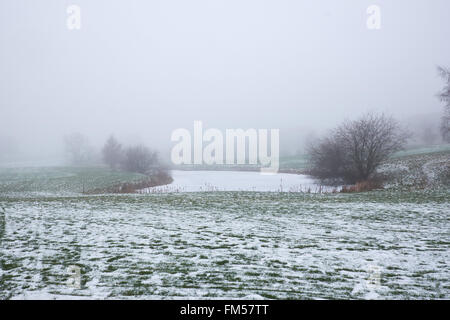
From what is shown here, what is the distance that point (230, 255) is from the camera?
7672 millimetres

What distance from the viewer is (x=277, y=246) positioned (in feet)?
27.7

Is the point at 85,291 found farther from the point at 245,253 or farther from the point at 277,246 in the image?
the point at 277,246

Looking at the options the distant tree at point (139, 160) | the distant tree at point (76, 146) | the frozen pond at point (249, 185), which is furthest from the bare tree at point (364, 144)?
the distant tree at point (76, 146)

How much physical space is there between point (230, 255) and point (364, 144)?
28914 mm

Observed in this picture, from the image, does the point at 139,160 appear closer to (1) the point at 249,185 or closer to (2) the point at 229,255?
(1) the point at 249,185

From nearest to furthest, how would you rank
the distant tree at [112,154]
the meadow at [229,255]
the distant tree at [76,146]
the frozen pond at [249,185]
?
the meadow at [229,255]
the frozen pond at [249,185]
the distant tree at [112,154]
the distant tree at [76,146]

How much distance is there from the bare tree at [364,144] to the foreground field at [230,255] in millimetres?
18870

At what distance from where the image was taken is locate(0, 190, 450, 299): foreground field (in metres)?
5.73

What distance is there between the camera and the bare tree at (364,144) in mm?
30438

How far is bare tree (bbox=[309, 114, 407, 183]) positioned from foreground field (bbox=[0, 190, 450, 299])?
61.9 feet

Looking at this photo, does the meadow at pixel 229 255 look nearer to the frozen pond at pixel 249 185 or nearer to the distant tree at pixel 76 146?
the frozen pond at pixel 249 185

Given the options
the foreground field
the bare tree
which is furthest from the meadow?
the bare tree
